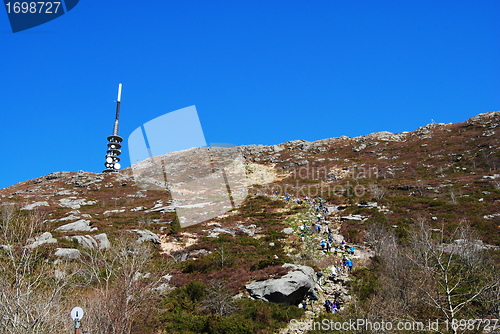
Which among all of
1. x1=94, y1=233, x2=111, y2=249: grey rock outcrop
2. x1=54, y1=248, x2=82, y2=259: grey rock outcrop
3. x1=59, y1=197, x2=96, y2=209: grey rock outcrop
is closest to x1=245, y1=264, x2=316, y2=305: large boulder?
x1=54, y1=248, x2=82, y2=259: grey rock outcrop

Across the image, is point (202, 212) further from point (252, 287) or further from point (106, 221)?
point (252, 287)

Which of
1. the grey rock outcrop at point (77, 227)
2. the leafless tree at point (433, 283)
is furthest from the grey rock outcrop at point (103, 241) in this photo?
the leafless tree at point (433, 283)

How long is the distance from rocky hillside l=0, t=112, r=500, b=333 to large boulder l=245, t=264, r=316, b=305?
0.31ft

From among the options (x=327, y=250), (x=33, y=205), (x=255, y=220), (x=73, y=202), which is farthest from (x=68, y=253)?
(x=73, y=202)

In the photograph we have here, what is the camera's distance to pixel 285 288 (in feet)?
57.4

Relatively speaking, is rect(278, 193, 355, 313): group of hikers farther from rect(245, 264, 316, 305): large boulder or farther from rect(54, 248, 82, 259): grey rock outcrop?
rect(54, 248, 82, 259): grey rock outcrop

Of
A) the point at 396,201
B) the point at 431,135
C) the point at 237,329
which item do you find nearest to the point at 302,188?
the point at 396,201

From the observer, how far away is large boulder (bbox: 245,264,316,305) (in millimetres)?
17438

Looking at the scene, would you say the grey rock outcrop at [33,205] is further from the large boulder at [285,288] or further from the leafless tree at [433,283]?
the leafless tree at [433,283]

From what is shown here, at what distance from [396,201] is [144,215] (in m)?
31.5

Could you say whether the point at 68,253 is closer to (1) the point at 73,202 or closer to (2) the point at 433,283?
(2) the point at 433,283

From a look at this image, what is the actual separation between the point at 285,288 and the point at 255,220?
62.7ft

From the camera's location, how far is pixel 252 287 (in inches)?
737

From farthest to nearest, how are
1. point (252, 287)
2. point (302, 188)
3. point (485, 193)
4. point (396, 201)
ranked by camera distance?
point (302, 188) < point (396, 201) < point (485, 193) < point (252, 287)
